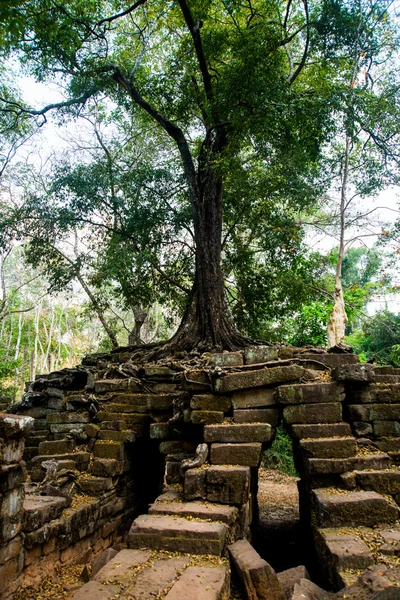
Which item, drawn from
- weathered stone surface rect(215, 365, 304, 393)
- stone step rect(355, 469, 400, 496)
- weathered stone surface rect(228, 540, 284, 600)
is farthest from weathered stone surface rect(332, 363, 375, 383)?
weathered stone surface rect(228, 540, 284, 600)

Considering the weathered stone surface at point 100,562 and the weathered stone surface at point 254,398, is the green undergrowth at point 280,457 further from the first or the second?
the weathered stone surface at point 100,562

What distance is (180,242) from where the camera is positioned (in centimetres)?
1231

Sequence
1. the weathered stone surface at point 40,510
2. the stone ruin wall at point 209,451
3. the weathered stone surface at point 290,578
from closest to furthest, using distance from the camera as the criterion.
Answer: the weathered stone surface at point 290,578
the stone ruin wall at point 209,451
the weathered stone surface at point 40,510

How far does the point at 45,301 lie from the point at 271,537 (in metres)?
24.2

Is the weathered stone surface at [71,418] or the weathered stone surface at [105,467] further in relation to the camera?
the weathered stone surface at [71,418]

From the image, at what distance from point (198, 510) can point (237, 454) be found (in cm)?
68

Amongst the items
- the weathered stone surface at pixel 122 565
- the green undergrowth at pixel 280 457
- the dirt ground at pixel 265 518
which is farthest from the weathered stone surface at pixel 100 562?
the green undergrowth at pixel 280 457

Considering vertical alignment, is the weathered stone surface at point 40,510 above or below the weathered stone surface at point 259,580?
above

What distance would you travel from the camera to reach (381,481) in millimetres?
3598

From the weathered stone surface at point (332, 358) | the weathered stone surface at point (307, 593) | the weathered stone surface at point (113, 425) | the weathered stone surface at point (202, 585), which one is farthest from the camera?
the weathered stone surface at point (113, 425)

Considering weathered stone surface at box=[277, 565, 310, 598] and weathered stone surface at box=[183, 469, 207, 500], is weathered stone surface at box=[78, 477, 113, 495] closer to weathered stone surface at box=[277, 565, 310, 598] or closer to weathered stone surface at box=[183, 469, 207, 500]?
weathered stone surface at box=[183, 469, 207, 500]

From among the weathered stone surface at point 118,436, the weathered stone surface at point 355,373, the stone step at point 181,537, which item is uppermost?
the weathered stone surface at point 355,373

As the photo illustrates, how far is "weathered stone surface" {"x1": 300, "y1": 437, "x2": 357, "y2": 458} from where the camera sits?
3.82m

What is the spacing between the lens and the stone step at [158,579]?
2355mm
